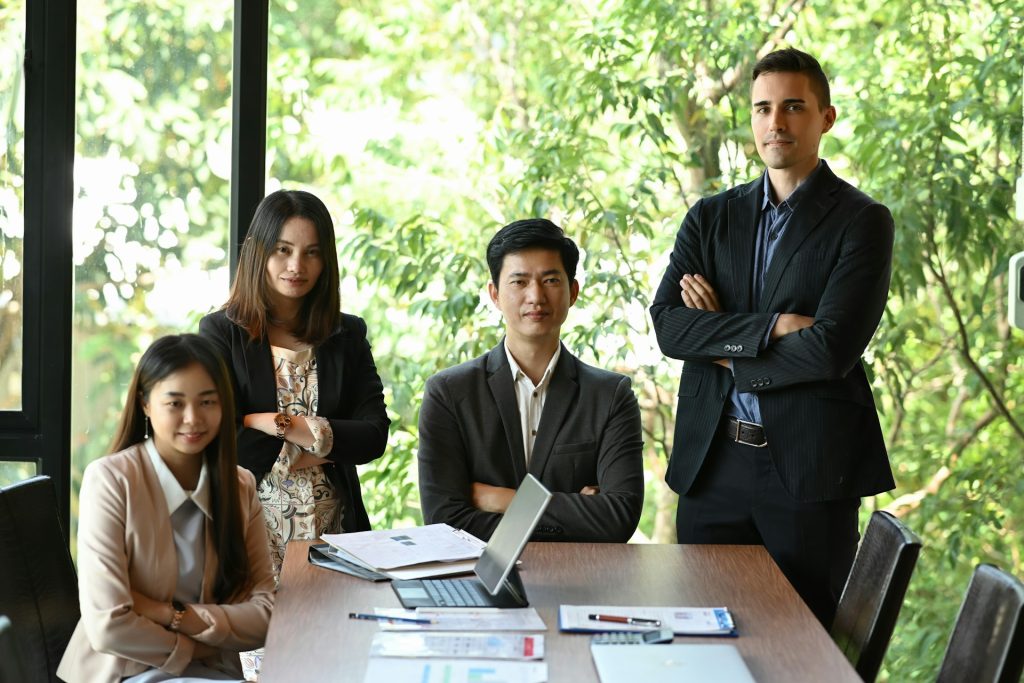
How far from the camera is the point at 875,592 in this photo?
2.10 m

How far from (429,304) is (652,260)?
3.01 ft

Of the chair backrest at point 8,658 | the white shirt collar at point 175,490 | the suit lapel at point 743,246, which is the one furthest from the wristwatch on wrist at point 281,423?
the chair backrest at point 8,658

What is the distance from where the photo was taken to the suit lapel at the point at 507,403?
274cm

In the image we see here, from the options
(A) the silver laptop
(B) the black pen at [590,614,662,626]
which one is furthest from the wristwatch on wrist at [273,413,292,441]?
(B) the black pen at [590,614,662,626]

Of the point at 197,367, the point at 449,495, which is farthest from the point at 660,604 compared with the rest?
the point at 197,367

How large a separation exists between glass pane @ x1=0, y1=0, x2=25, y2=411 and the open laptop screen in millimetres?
1840

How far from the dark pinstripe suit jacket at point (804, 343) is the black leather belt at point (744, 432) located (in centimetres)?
3

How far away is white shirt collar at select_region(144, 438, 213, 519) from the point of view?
2230 millimetres

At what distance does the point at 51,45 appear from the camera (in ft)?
11.0

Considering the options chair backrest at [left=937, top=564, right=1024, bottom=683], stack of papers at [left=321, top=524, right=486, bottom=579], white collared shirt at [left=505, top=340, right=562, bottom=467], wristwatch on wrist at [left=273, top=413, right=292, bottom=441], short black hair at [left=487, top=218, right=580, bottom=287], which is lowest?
stack of papers at [left=321, top=524, right=486, bottom=579]

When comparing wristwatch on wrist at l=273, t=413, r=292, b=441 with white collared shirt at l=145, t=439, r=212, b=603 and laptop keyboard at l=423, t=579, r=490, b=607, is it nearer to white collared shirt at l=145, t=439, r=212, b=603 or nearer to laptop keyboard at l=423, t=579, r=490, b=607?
white collared shirt at l=145, t=439, r=212, b=603

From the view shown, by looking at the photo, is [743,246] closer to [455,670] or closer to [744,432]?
[744,432]

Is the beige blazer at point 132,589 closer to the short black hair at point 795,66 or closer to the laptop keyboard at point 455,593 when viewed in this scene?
the laptop keyboard at point 455,593

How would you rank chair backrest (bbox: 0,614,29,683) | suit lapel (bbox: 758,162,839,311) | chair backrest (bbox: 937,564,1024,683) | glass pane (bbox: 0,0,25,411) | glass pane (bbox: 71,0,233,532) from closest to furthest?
chair backrest (bbox: 0,614,29,683) → chair backrest (bbox: 937,564,1024,683) → suit lapel (bbox: 758,162,839,311) → glass pane (bbox: 0,0,25,411) → glass pane (bbox: 71,0,233,532)
